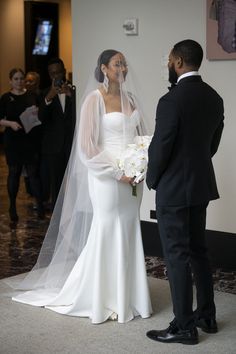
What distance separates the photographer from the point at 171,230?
3600mm

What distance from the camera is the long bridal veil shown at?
4.10m

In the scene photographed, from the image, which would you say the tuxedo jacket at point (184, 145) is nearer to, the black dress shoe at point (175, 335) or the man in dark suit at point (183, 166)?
the man in dark suit at point (183, 166)

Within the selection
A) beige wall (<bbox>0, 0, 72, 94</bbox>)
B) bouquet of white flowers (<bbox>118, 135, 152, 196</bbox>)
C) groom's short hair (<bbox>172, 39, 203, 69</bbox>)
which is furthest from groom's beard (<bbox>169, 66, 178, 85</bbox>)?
beige wall (<bbox>0, 0, 72, 94</bbox>)

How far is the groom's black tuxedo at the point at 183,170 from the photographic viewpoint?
136 inches

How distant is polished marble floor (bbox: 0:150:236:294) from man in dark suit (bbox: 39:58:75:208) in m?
0.46

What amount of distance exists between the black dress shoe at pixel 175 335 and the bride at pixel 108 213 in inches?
13.8

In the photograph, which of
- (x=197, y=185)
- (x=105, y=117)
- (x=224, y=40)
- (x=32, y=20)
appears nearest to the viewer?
(x=197, y=185)

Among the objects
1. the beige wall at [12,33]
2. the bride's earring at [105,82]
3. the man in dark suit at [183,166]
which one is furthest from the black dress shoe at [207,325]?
the beige wall at [12,33]

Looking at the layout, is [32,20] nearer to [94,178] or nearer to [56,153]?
[56,153]

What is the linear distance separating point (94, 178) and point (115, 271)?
61cm

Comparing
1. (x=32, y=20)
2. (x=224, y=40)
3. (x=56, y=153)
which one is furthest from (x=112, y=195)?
(x=32, y=20)

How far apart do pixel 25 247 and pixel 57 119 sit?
1.44m

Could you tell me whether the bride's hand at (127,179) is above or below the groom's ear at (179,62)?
below

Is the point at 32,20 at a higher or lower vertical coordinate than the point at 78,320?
higher
